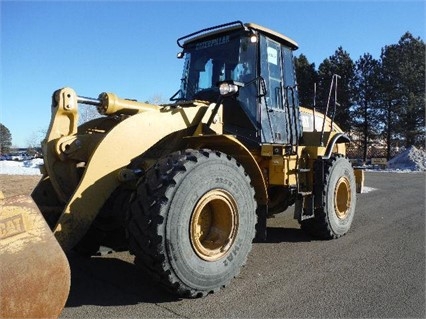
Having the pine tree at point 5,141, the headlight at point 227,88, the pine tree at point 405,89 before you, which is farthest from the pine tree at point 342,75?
the headlight at point 227,88

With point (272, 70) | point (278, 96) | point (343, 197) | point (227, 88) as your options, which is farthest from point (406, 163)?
point (227, 88)

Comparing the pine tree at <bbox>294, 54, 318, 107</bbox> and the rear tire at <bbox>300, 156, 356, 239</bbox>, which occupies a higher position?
the pine tree at <bbox>294, 54, 318, 107</bbox>

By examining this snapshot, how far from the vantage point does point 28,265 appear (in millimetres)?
2754

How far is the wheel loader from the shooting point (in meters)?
3.50

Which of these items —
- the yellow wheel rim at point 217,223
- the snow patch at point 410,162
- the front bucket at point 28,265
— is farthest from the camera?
the snow patch at point 410,162

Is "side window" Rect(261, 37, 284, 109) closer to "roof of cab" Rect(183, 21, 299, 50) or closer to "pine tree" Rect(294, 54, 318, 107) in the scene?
"roof of cab" Rect(183, 21, 299, 50)

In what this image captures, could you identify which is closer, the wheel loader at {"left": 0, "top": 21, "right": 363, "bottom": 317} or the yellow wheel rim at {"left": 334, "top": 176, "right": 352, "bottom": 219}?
the wheel loader at {"left": 0, "top": 21, "right": 363, "bottom": 317}

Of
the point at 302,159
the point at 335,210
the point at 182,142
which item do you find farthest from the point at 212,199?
the point at 335,210

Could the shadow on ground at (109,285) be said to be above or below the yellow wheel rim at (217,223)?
below

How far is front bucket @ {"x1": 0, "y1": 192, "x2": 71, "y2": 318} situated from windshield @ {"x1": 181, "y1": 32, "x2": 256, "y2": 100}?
11.0 feet

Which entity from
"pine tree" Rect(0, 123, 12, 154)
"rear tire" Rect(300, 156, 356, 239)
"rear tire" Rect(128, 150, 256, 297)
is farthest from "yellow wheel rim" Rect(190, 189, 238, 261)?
"pine tree" Rect(0, 123, 12, 154)

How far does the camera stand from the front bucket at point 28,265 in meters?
2.68

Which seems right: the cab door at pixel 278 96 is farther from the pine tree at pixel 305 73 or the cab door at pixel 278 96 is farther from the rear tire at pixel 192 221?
the pine tree at pixel 305 73

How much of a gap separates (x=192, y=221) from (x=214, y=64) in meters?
2.90
